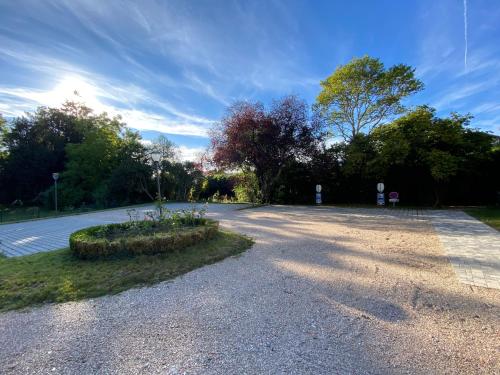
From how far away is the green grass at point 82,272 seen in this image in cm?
273

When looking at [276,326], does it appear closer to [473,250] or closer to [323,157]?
[473,250]

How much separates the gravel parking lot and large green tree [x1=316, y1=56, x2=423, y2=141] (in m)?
12.7

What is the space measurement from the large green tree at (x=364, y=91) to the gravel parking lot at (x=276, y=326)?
12728mm

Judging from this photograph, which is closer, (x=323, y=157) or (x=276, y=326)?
(x=276, y=326)

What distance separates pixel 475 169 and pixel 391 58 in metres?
7.22

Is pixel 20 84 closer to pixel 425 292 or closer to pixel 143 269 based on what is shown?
pixel 143 269

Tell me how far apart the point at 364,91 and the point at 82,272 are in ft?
52.2

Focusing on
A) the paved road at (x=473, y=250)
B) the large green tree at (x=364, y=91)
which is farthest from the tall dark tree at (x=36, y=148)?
the paved road at (x=473, y=250)

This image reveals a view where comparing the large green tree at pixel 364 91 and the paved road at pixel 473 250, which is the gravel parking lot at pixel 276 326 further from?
the large green tree at pixel 364 91

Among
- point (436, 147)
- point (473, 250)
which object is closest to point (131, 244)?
point (473, 250)

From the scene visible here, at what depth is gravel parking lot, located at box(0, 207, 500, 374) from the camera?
5.32 feet

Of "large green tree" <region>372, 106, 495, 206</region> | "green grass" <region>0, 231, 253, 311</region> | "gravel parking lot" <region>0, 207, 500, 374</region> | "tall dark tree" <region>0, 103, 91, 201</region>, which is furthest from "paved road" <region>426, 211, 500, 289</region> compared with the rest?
"tall dark tree" <region>0, 103, 91, 201</region>

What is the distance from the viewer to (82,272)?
340 centimetres

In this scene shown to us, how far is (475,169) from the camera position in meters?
10.7
